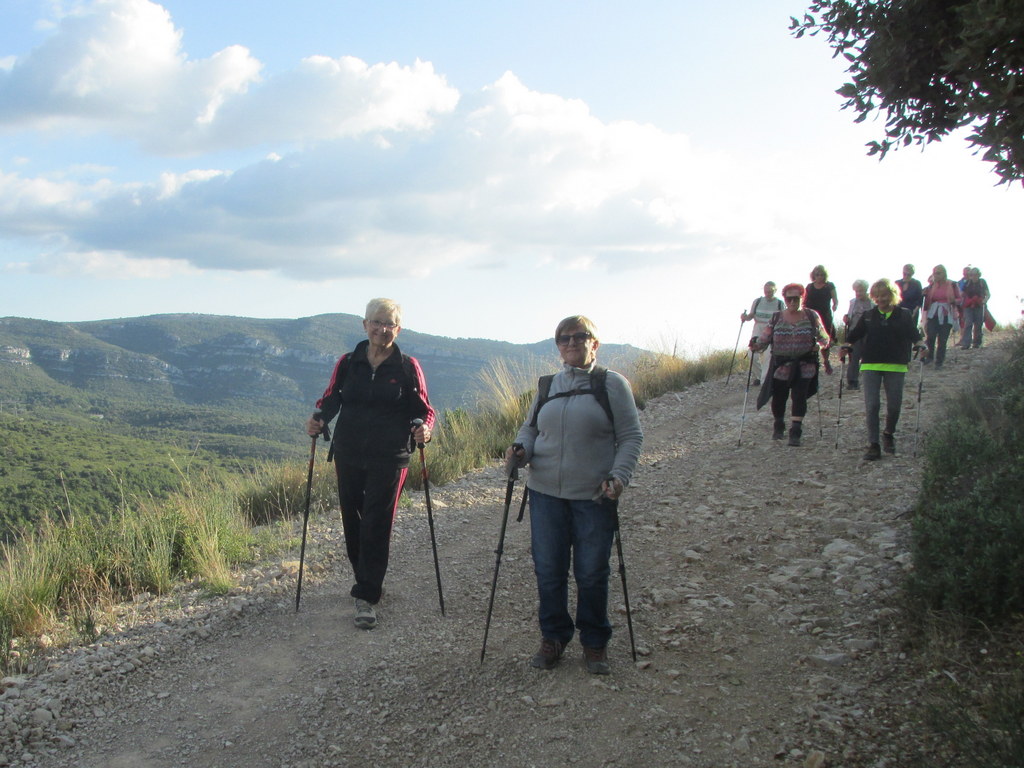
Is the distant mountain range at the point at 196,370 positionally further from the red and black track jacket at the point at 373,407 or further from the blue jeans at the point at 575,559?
the blue jeans at the point at 575,559

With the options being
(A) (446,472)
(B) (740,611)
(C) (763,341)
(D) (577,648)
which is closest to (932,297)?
(C) (763,341)

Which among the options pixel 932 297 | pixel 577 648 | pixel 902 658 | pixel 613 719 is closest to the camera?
pixel 613 719

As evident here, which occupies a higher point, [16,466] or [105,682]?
[105,682]

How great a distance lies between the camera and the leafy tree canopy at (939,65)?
3.27 metres

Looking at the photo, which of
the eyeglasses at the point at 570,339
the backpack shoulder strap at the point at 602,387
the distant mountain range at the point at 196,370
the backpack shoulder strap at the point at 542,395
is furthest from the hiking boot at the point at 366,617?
the distant mountain range at the point at 196,370

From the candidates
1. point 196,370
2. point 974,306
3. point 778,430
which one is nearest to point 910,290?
point 974,306

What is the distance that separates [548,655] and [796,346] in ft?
21.8

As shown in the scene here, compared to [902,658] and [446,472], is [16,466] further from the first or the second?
[902,658]

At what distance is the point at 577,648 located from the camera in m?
4.89

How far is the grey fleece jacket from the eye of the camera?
437 centimetres

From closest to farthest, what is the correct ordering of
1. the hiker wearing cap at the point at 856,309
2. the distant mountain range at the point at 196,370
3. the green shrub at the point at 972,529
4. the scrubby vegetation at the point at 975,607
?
1. the scrubby vegetation at the point at 975,607
2. the green shrub at the point at 972,529
3. the hiker wearing cap at the point at 856,309
4. the distant mountain range at the point at 196,370

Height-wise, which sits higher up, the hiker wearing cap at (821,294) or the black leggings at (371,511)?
the hiker wearing cap at (821,294)

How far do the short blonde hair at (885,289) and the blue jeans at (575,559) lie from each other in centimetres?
622

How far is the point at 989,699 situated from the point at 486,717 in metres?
2.37
